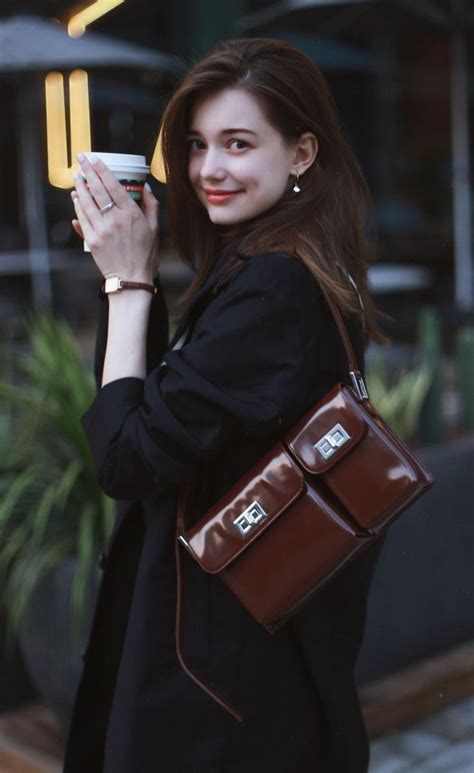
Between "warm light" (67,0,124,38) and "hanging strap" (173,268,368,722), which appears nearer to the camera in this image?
"hanging strap" (173,268,368,722)

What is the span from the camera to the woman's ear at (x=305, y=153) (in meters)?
1.83

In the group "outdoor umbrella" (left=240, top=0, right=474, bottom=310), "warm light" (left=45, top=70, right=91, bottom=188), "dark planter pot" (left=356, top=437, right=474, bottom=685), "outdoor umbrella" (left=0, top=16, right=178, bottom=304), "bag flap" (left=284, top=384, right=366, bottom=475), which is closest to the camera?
"bag flap" (left=284, top=384, right=366, bottom=475)

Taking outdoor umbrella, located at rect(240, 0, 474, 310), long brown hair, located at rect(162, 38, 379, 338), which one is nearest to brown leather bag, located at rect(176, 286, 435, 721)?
long brown hair, located at rect(162, 38, 379, 338)

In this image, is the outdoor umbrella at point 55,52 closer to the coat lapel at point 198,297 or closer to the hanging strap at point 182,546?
the coat lapel at point 198,297

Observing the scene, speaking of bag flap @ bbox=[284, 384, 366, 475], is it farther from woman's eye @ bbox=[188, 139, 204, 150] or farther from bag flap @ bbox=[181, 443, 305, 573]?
woman's eye @ bbox=[188, 139, 204, 150]

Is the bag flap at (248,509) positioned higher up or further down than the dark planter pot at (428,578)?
higher up

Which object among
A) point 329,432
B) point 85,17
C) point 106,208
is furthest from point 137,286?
point 85,17

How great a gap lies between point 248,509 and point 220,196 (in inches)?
19.8

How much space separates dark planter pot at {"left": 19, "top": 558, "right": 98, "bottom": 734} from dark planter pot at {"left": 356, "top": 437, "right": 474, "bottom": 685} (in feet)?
2.81

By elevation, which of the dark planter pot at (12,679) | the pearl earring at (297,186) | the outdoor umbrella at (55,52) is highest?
the pearl earring at (297,186)

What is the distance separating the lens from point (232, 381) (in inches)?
66.0

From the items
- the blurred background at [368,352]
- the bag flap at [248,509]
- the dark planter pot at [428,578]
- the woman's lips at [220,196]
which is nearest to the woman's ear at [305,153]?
the woman's lips at [220,196]

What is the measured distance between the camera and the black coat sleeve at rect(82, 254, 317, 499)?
167 centimetres

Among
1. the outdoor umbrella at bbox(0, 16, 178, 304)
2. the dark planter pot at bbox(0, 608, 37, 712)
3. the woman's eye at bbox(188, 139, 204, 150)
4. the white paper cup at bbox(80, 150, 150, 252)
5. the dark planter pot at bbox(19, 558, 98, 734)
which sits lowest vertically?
the dark planter pot at bbox(0, 608, 37, 712)
